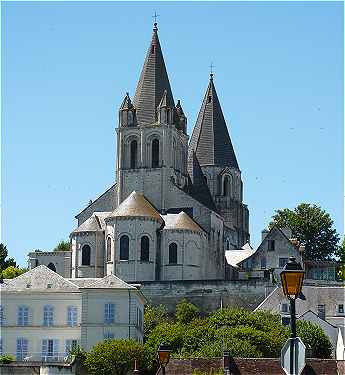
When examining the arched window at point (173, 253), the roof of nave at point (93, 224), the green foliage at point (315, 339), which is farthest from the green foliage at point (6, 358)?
the roof of nave at point (93, 224)

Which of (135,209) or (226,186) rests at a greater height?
(226,186)

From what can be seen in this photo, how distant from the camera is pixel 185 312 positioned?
90.4m

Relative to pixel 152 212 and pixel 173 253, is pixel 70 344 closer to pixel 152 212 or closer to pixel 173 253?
pixel 173 253

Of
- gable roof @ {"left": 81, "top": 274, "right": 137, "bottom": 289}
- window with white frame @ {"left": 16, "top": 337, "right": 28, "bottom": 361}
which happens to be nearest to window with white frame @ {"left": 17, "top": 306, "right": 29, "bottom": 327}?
window with white frame @ {"left": 16, "top": 337, "right": 28, "bottom": 361}

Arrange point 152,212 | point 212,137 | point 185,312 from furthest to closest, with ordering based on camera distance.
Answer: point 212,137 → point 152,212 → point 185,312

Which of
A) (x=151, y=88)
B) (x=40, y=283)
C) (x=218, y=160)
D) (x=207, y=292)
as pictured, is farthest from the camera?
(x=218, y=160)

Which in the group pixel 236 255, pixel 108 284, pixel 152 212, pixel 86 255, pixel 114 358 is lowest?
pixel 114 358

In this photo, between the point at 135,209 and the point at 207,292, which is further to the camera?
the point at 135,209

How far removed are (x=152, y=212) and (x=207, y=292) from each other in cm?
905

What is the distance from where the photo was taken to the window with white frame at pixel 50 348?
73.3 m

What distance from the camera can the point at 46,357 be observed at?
72.1 metres

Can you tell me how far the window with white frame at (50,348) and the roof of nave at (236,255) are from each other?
36.6m

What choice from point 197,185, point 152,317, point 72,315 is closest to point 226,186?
point 197,185

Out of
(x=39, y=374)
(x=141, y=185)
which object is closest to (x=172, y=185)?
(x=141, y=185)
